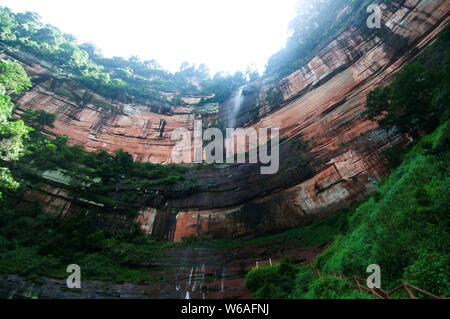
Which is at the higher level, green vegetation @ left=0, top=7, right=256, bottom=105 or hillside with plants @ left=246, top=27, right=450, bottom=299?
green vegetation @ left=0, top=7, right=256, bottom=105

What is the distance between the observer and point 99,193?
641 inches

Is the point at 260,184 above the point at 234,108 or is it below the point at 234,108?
below

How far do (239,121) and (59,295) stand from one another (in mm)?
23907

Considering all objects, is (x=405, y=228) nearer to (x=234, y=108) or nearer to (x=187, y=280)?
(x=187, y=280)

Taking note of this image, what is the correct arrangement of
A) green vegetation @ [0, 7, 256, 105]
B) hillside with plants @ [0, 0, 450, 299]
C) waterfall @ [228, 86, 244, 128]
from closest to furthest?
hillside with plants @ [0, 0, 450, 299], green vegetation @ [0, 7, 256, 105], waterfall @ [228, 86, 244, 128]

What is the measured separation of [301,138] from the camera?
18.3 metres

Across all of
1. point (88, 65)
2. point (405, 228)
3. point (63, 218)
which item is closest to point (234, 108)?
point (88, 65)

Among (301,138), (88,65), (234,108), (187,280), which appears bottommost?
(187,280)

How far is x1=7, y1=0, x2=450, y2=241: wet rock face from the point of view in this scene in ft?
46.3

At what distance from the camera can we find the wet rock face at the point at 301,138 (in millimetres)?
14125

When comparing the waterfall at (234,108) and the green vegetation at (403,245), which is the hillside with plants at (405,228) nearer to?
the green vegetation at (403,245)

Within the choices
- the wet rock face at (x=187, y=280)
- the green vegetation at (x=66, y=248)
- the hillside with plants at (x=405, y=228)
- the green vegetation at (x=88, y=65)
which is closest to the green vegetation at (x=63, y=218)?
the green vegetation at (x=66, y=248)

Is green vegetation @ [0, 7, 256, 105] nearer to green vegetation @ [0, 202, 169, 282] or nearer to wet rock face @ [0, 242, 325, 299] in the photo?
green vegetation @ [0, 202, 169, 282]

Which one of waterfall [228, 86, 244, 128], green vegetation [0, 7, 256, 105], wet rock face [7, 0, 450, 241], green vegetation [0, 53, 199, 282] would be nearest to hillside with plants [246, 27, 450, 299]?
wet rock face [7, 0, 450, 241]
